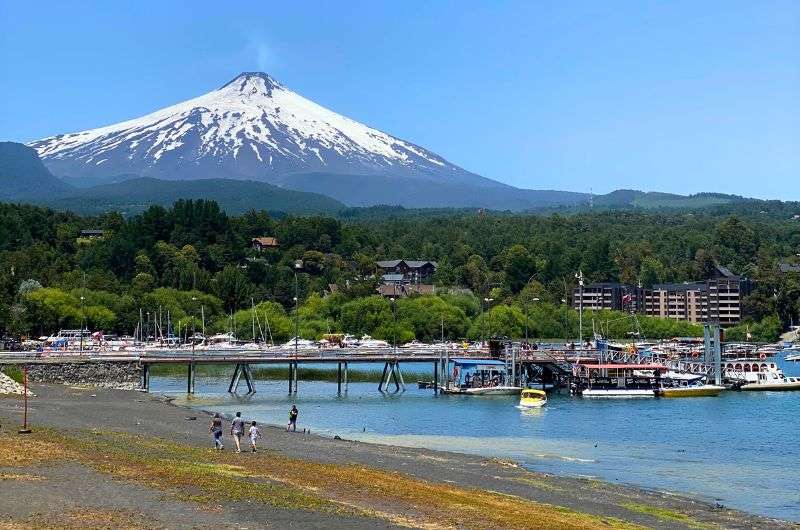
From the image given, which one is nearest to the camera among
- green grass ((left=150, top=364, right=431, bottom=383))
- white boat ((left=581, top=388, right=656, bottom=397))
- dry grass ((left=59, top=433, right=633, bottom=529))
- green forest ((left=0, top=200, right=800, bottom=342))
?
dry grass ((left=59, top=433, right=633, bottom=529))

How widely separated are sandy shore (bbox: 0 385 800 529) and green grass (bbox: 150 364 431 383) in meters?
62.5

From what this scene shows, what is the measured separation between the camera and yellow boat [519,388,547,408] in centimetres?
7600

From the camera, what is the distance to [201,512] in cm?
2827

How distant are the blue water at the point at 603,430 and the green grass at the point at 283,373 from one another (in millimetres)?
14523

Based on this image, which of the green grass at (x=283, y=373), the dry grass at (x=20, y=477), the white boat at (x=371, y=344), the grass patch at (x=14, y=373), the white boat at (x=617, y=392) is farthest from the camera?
the white boat at (x=371, y=344)

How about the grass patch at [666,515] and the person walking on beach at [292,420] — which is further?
the person walking on beach at [292,420]

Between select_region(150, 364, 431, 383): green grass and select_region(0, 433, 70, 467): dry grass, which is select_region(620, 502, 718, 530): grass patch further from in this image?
select_region(150, 364, 431, 383): green grass

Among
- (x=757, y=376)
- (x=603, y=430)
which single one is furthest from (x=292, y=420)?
(x=757, y=376)

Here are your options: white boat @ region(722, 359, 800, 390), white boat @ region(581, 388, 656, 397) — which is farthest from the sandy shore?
white boat @ region(722, 359, 800, 390)

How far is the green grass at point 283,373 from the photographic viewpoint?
113250 millimetres

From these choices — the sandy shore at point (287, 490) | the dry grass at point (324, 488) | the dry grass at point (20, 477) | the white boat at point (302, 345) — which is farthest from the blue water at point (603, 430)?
the dry grass at point (20, 477)

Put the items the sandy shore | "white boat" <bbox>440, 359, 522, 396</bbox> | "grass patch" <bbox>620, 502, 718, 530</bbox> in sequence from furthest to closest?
"white boat" <bbox>440, 359, 522, 396</bbox>, "grass patch" <bbox>620, 502, 718, 530</bbox>, the sandy shore

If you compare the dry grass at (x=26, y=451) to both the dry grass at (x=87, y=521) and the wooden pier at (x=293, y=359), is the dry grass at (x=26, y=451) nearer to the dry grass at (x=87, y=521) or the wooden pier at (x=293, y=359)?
the dry grass at (x=87, y=521)

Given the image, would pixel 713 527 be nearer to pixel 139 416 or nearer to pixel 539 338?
pixel 139 416
